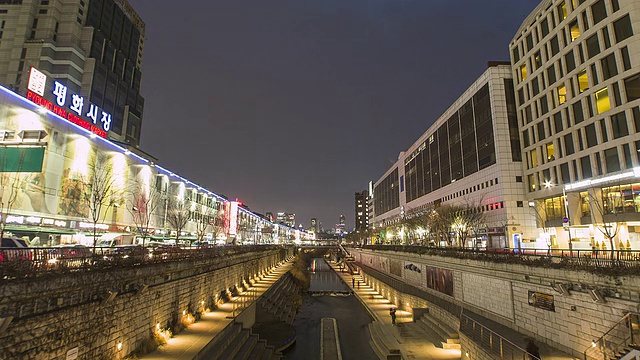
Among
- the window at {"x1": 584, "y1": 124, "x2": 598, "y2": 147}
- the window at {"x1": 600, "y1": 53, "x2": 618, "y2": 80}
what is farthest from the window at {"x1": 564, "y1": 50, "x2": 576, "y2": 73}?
the window at {"x1": 584, "y1": 124, "x2": 598, "y2": 147}

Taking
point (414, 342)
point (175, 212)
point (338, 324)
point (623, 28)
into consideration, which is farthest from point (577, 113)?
point (175, 212)

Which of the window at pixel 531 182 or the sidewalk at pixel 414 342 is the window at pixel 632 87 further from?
the sidewalk at pixel 414 342

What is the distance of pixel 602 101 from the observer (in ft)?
134

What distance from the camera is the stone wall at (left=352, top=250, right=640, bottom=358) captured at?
14727 millimetres

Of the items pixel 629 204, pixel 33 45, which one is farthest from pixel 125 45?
pixel 629 204

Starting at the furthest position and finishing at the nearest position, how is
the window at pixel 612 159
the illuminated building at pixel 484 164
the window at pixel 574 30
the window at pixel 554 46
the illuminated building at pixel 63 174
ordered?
1. the illuminated building at pixel 484 164
2. the window at pixel 554 46
3. the window at pixel 574 30
4. the window at pixel 612 159
5. the illuminated building at pixel 63 174

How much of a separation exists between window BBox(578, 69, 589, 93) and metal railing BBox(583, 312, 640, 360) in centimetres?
4107

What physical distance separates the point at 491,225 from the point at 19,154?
65.5 metres

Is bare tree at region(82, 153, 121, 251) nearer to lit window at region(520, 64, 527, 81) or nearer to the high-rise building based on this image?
the high-rise building

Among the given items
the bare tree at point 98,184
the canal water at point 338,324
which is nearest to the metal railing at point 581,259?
the canal water at point 338,324

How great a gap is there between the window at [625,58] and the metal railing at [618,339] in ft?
124

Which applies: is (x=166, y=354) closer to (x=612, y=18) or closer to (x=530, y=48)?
(x=612, y=18)

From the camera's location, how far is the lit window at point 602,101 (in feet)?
132

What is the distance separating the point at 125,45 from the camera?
362 feet
